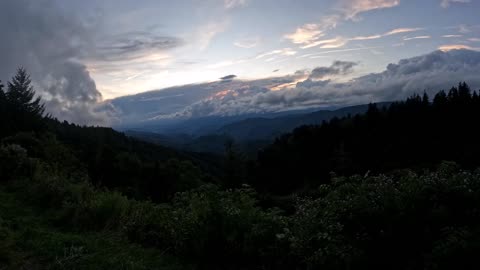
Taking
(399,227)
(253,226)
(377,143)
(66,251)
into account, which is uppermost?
(399,227)

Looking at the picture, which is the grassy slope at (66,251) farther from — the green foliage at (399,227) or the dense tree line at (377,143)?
the dense tree line at (377,143)

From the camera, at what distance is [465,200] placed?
12.2 feet

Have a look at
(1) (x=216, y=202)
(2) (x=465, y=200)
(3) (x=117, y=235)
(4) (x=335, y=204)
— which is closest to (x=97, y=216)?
(3) (x=117, y=235)

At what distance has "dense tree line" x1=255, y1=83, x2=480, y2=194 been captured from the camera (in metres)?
63.7

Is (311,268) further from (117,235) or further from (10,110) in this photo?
(10,110)

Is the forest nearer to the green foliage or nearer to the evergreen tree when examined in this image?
the green foliage

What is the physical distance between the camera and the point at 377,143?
72.2m

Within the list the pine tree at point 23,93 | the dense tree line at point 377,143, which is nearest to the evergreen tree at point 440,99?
the dense tree line at point 377,143

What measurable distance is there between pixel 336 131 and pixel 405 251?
261 ft

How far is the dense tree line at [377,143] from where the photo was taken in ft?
209

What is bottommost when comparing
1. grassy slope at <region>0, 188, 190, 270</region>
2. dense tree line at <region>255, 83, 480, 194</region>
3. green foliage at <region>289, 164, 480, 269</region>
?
dense tree line at <region>255, 83, 480, 194</region>

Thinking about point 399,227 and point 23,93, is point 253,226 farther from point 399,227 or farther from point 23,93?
point 23,93

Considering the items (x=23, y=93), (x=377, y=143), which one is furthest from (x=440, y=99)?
(x=23, y=93)

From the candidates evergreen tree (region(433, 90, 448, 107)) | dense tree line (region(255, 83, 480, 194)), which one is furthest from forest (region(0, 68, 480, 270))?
evergreen tree (region(433, 90, 448, 107))
